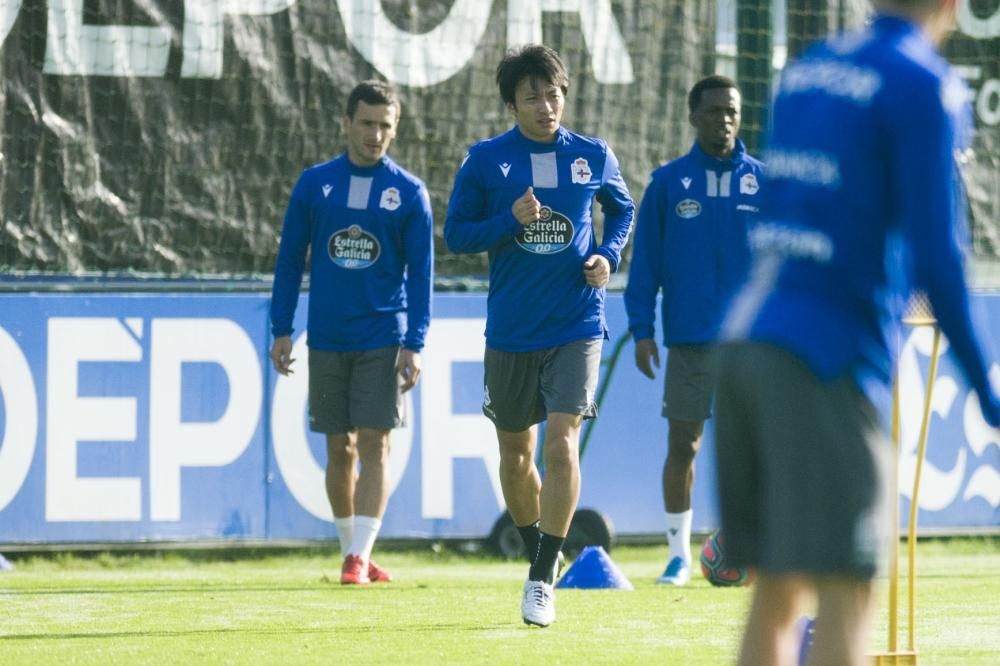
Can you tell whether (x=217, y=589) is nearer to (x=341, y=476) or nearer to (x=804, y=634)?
(x=341, y=476)

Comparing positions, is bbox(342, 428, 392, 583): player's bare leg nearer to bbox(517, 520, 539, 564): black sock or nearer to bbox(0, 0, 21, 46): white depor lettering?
bbox(517, 520, 539, 564): black sock

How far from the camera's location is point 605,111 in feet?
37.4

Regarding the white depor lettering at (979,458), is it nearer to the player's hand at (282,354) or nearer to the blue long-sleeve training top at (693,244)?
the blue long-sleeve training top at (693,244)

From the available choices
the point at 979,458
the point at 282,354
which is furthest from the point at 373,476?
the point at 979,458

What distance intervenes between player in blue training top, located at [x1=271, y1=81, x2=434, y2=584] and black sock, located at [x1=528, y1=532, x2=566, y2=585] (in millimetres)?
2026

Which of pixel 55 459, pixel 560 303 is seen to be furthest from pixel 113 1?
pixel 560 303

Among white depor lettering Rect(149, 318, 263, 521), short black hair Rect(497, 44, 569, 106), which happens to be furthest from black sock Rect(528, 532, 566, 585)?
white depor lettering Rect(149, 318, 263, 521)

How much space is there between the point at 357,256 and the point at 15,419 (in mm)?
2358

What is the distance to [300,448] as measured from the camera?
33.8 feet

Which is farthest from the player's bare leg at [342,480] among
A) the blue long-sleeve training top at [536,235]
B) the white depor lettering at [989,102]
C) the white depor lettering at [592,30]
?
the white depor lettering at [989,102]

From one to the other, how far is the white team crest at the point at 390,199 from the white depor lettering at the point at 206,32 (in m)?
2.42

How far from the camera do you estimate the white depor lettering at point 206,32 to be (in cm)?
1090

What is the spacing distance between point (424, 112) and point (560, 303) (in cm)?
424

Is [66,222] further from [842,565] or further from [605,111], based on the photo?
[842,565]
